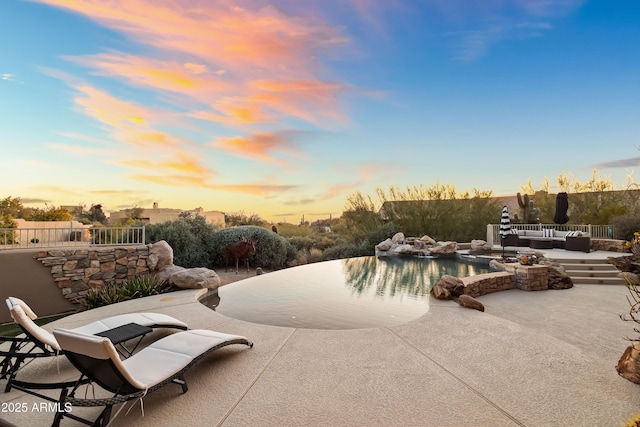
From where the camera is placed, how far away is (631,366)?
2.97m

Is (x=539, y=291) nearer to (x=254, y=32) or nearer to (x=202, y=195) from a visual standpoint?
(x=254, y=32)

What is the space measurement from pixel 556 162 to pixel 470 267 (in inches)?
415

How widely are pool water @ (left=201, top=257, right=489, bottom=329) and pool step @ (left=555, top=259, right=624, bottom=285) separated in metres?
2.23

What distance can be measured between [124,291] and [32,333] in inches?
155

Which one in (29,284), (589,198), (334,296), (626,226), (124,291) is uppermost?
(589,198)

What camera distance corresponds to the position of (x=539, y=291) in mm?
7332

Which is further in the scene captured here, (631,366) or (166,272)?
(166,272)

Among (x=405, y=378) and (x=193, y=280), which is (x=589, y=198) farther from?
(x=193, y=280)

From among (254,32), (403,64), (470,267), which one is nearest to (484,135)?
(403,64)

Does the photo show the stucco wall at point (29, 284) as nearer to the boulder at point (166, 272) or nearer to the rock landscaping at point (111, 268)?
the rock landscaping at point (111, 268)

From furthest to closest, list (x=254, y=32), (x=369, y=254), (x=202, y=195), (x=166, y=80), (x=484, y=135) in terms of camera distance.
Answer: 1. (x=369, y=254)
2. (x=202, y=195)
3. (x=484, y=135)
4. (x=166, y=80)
5. (x=254, y=32)

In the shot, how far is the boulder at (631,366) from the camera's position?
9.66ft

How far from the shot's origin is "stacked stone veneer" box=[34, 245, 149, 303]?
23.5 feet

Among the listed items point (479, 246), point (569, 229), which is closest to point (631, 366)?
point (479, 246)
